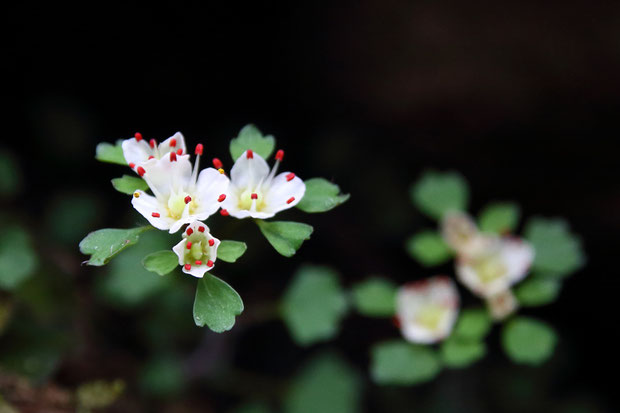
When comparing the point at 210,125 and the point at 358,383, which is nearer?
the point at 358,383

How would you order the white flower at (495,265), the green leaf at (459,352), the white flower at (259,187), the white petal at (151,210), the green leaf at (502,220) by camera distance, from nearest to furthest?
the white petal at (151,210) < the white flower at (259,187) < the green leaf at (459,352) < the white flower at (495,265) < the green leaf at (502,220)

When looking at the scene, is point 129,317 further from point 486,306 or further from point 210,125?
point 486,306

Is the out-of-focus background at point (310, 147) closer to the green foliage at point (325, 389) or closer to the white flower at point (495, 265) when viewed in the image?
the green foliage at point (325, 389)

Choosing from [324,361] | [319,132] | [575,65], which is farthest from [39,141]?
[575,65]

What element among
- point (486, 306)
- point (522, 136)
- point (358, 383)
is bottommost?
point (358, 383)

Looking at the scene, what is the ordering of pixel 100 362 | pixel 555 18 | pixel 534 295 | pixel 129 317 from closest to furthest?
pixel 534 295 < pixel 555 18 < pixel 100 362 < pixel 129 317

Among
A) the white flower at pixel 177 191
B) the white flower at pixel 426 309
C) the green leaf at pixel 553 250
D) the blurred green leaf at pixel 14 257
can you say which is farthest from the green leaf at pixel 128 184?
the green leaf at pixel 553 250

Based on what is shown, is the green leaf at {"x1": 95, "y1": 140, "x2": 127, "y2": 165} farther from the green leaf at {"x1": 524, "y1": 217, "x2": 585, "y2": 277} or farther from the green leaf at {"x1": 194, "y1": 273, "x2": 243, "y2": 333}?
the green leaf at {"x1": 524, "y1": 217, "x2": 585, "y2": 277}

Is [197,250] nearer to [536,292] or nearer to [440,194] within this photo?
[440,194]
